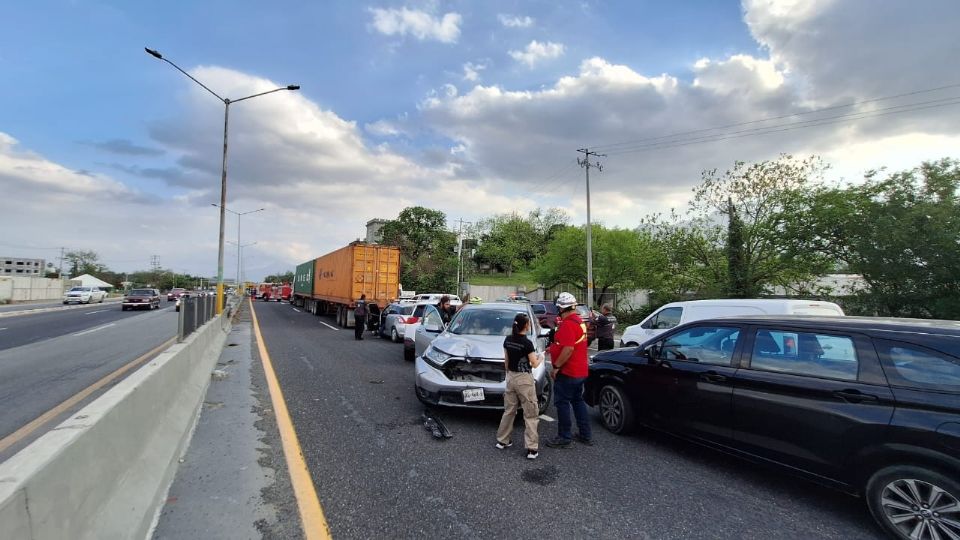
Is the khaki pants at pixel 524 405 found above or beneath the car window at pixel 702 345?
beneath

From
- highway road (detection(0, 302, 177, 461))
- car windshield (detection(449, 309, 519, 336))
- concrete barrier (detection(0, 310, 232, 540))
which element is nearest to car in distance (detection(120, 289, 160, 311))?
highway road (detection(0, 302, 177, 461))

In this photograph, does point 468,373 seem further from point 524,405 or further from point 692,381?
point 692,381

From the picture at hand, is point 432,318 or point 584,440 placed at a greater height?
point 432,318

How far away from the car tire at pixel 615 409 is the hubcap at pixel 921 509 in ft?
8.32

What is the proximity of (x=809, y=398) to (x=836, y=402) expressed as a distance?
20cm

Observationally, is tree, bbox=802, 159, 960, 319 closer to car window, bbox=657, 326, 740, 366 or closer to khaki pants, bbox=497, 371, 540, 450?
car window, bbox=657, 326, 740, 366

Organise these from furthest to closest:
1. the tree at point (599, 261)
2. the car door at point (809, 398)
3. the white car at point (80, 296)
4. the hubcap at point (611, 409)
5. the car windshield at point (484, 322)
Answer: the white car at point (80, 296) → the tree at point (599, 261) → the car windshield at point (484, 322) → the hubcap at point (611, 409) → the car door at point (809, 398)

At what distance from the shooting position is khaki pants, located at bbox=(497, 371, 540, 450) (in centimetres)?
510

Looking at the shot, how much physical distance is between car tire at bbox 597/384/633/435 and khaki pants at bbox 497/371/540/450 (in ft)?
3.85

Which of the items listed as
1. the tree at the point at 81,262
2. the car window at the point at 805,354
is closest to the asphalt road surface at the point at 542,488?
the car window at the point at 805,354

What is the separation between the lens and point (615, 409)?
6000 millimetres

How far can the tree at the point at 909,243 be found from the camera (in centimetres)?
1612

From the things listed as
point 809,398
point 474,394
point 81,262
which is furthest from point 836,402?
point 81,262

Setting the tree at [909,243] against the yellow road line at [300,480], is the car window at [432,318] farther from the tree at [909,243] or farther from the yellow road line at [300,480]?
the tree at [909,243]
